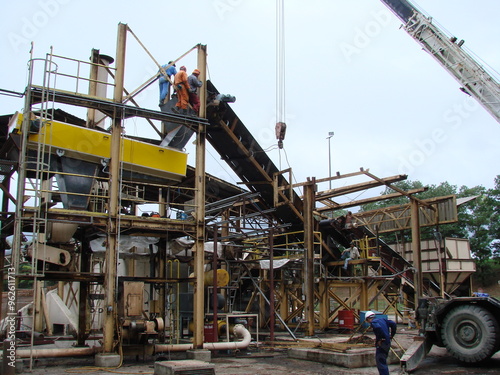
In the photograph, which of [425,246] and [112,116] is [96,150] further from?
[425,246]

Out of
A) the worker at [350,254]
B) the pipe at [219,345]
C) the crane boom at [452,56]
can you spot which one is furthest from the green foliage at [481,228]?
the pipe at [219,345]

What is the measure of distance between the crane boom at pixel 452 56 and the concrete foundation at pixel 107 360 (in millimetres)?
22201

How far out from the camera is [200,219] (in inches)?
570

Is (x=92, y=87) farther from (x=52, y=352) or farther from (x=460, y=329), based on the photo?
(x=460, y=329)

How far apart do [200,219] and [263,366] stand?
4.40 metres

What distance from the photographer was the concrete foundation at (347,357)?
12.4 metres

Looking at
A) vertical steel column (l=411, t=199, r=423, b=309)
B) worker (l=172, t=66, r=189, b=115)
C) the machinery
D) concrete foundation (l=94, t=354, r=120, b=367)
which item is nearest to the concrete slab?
concrete foundation (l=94, t=354, r=120, b=367)

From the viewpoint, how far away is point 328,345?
13.7 meters

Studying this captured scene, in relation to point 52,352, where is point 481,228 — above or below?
above

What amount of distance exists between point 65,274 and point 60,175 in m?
2.74

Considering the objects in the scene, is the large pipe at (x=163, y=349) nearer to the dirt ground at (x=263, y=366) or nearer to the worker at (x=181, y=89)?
the dirt ground at (x=263, y=366)

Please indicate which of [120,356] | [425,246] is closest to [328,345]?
[120,356]

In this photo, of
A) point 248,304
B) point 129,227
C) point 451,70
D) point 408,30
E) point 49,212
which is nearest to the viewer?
point 49,212

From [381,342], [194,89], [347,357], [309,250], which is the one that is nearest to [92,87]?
[194,89]
